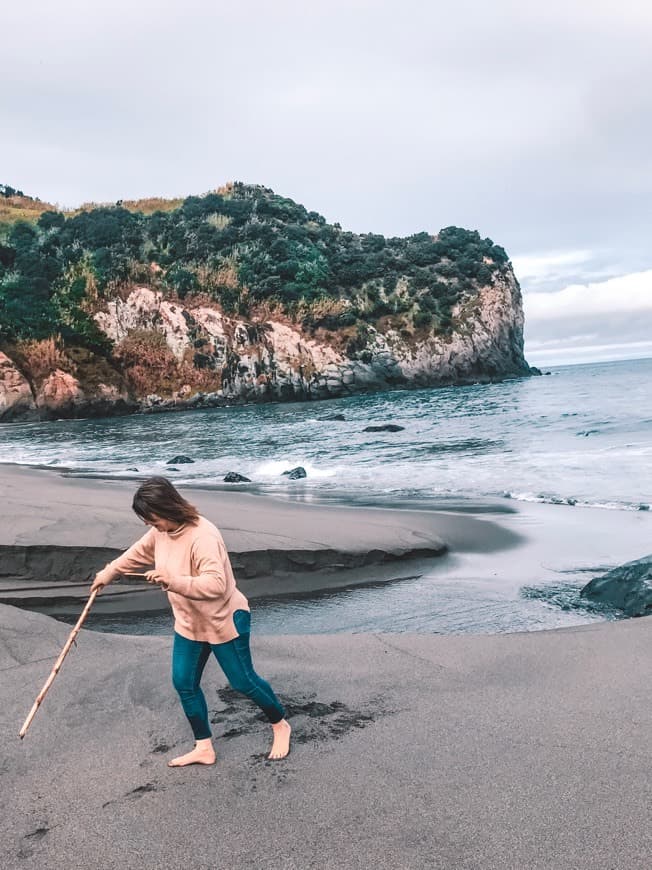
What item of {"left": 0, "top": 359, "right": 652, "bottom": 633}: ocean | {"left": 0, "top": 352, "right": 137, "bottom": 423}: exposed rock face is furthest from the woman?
{"left": 0, "top": 352, "right": 137, "bottom": 423}: exposed rock face

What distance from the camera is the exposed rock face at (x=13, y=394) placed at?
47.7 m

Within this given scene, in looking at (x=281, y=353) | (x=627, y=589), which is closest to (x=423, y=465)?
(x=627, y=589)

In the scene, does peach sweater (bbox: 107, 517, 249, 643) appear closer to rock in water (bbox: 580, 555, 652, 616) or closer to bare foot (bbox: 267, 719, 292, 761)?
bare foot (bbox: 267, 719, 292, 761)

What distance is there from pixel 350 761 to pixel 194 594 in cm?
131

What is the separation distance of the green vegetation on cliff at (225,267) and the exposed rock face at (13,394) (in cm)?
502

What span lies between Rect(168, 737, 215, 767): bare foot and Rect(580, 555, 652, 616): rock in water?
4197mm

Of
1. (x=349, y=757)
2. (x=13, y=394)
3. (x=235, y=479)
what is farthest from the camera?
(x=13, y=394)

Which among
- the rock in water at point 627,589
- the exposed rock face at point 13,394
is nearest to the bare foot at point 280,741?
the rock in water at point 627,589

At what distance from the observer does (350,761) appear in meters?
3.30

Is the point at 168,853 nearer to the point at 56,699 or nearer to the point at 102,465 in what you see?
the point at 56,699

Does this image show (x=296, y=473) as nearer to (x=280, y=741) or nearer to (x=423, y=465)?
(x=423, y=465)

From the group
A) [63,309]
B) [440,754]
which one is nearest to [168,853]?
[440,754]

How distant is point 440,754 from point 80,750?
6.78 feet

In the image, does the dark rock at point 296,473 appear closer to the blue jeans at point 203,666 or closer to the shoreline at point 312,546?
the shoreline at point 312,546
